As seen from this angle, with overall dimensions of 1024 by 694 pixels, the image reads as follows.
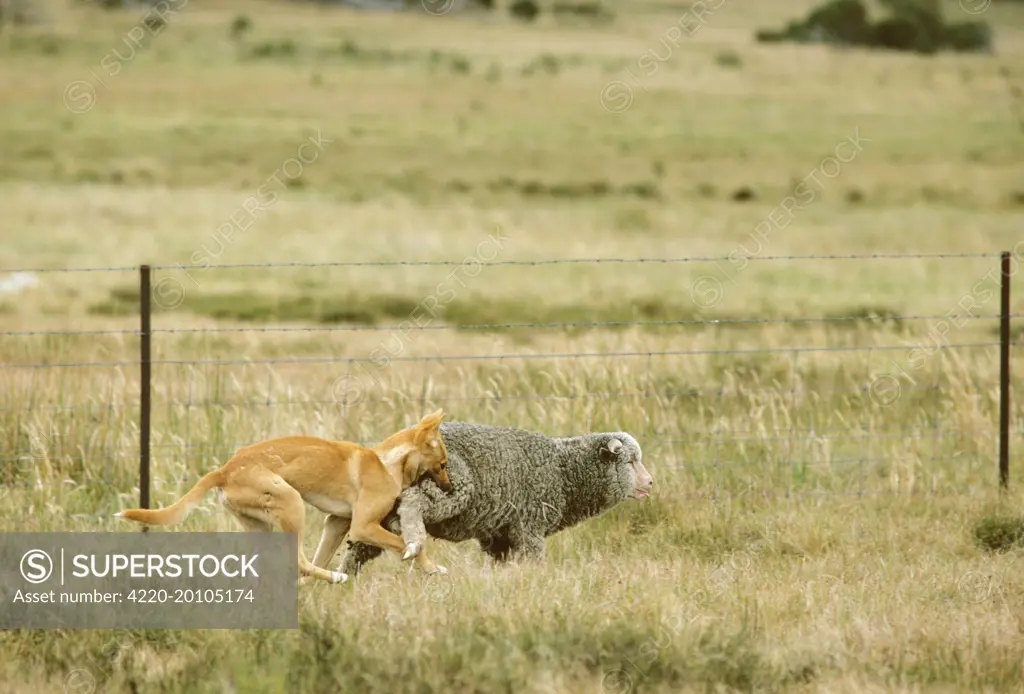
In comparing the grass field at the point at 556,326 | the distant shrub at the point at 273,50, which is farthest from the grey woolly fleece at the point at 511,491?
the distant shrub at the point at 273,50

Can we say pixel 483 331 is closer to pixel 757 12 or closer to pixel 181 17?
pixel 181 17

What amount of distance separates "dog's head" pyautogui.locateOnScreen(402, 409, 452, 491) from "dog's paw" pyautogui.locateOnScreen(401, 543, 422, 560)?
1.18 ft

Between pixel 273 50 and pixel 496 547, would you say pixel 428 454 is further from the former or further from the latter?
pixel 273 50

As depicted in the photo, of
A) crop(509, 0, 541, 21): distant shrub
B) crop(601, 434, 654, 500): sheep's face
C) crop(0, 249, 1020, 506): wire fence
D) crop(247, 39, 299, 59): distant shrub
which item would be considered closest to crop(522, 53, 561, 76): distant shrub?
crop(247, 39, 299, 59): distant shrub

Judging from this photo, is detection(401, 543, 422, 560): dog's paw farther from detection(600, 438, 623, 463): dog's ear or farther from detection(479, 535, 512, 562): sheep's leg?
detection(600, 438, 623, 463): dog's ear

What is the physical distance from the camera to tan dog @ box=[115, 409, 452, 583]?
698cm

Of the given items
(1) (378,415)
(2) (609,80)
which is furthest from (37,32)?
(1) (378,415)

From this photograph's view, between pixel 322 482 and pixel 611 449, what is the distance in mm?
1897

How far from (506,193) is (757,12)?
2633 inches

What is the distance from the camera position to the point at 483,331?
67.2 feet

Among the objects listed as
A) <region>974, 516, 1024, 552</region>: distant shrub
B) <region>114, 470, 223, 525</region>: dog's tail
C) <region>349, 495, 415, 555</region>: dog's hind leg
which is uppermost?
<region>114, 470, 223, 525</region>: dog's tail

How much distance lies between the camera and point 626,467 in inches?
328

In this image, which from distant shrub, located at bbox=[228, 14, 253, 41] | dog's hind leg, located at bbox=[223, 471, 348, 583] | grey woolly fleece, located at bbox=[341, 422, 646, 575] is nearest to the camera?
dog's hind leg, located at bbox=[223, 471, 348, 583]

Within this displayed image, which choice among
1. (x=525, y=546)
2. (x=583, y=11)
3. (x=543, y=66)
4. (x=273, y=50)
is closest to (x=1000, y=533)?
(x=525, y=546)
